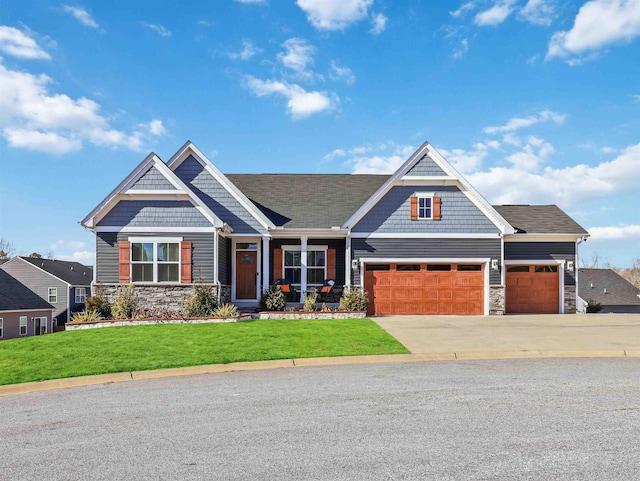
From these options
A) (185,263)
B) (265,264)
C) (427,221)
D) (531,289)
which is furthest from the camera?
(531,289)

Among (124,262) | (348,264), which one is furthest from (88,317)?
(348,264)

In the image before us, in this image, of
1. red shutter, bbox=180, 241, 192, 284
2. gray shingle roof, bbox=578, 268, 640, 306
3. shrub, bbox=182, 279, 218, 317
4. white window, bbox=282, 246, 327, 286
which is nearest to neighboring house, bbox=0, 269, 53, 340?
red shutter, bbox=180, 241, 192, 284

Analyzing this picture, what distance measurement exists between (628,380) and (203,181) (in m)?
17.0

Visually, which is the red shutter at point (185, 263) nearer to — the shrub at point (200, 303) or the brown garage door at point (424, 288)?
the shrub at point (200, 303)

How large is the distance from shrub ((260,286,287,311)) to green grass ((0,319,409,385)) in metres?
2.69

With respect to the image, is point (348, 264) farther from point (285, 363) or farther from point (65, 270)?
point (65, 270)

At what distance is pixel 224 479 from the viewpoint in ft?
16.0

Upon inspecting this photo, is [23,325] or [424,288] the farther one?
[23,325]

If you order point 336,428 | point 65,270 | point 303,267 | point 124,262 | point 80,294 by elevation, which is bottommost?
point 80,294

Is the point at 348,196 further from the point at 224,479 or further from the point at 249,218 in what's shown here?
the point at 224,479

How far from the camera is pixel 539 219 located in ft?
76.6

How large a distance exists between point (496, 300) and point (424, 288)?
2952 millimetres

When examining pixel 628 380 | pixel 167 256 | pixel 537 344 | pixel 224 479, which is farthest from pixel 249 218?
pixel 224 479

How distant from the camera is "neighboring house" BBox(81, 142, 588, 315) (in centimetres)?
1978
